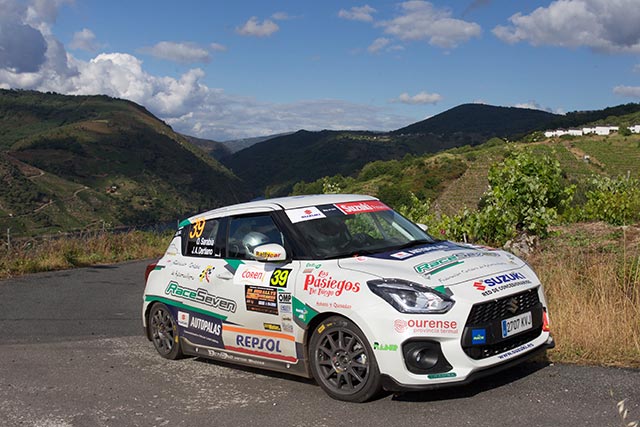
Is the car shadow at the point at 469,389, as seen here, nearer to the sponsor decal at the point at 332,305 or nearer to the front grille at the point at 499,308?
the front grille at the point at 499,308

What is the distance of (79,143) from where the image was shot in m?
165

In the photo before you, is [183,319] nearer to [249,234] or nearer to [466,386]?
[249,234]

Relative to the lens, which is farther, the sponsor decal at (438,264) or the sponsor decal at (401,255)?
the sponsor decal at (401,255)

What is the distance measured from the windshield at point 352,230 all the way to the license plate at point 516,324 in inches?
51.3

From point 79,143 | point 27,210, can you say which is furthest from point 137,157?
point 27,210

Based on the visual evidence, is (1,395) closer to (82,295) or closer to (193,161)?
(82,295)

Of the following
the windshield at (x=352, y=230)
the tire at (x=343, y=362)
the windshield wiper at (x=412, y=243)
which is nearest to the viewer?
the tire at (x=343, y=362)

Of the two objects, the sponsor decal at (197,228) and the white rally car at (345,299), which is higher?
the sponsor decal at (197,228)

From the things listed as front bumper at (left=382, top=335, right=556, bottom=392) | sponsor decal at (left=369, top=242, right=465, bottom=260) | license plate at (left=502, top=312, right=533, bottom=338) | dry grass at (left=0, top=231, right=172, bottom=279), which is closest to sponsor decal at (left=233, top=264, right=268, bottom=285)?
sponsor decal at (left=369, top=242, right=465, bottom=260)

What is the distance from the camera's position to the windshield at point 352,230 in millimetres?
6082

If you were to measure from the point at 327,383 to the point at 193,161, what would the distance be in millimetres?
187993

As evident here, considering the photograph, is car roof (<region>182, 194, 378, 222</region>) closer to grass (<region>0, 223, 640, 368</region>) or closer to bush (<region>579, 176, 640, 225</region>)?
grass (<region>0, 223, 640, 368</region>)

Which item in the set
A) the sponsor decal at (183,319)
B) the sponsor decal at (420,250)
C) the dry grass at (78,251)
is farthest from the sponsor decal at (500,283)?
the dry grass at (78,251)

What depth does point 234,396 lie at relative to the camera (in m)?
5.78
